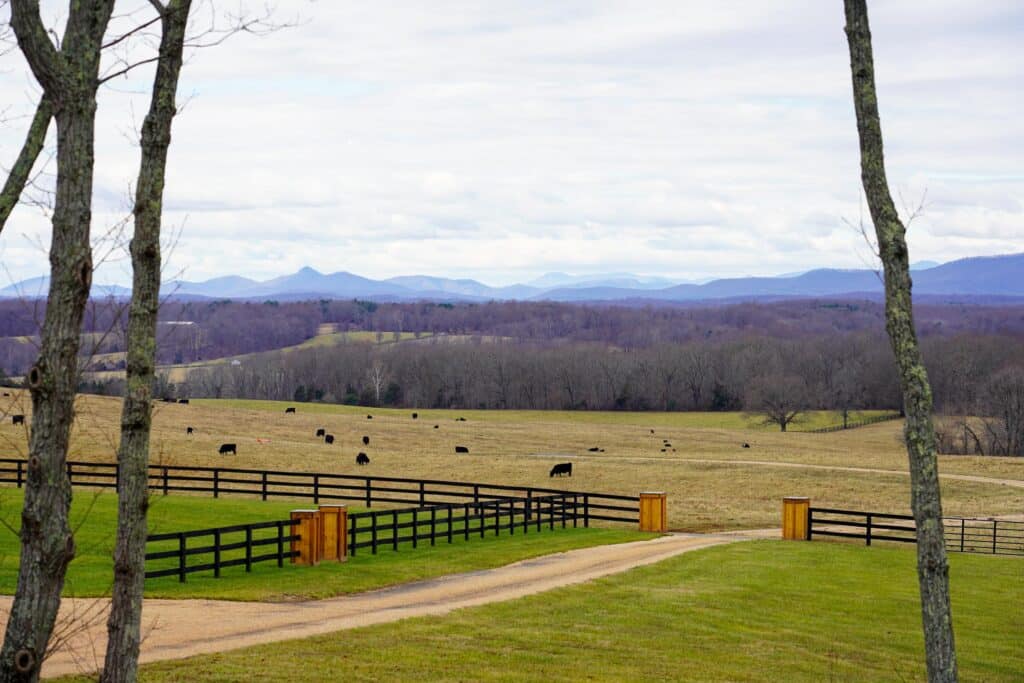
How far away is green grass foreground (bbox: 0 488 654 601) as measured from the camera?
2058 centimetres

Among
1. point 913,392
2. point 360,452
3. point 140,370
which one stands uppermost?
point 140,370

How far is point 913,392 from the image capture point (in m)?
9.38

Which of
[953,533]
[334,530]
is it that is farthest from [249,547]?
[953,533]

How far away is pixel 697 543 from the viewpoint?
104ft

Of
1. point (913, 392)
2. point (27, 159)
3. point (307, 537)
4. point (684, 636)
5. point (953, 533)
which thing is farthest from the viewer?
point (953, 533)

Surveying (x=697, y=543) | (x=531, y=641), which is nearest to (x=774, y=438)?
(x=697, y=543)

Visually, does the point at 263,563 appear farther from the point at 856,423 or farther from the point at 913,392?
the point at 856,423

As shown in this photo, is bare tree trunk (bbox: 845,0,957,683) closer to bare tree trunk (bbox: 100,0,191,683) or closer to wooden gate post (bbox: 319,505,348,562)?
bare tree trunk (bbox: 100,0,191,683)

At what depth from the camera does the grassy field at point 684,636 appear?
15.1 metres

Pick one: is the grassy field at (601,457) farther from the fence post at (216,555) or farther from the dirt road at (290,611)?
the dirt road at (290,611)

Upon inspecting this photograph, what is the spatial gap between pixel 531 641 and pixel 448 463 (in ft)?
140

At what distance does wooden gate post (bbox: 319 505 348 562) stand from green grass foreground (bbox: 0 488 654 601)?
32 cm

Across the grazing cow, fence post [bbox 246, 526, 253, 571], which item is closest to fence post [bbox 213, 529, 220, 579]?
fence post [bbox 246, 526, 253, 571]

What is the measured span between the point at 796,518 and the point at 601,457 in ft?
111
